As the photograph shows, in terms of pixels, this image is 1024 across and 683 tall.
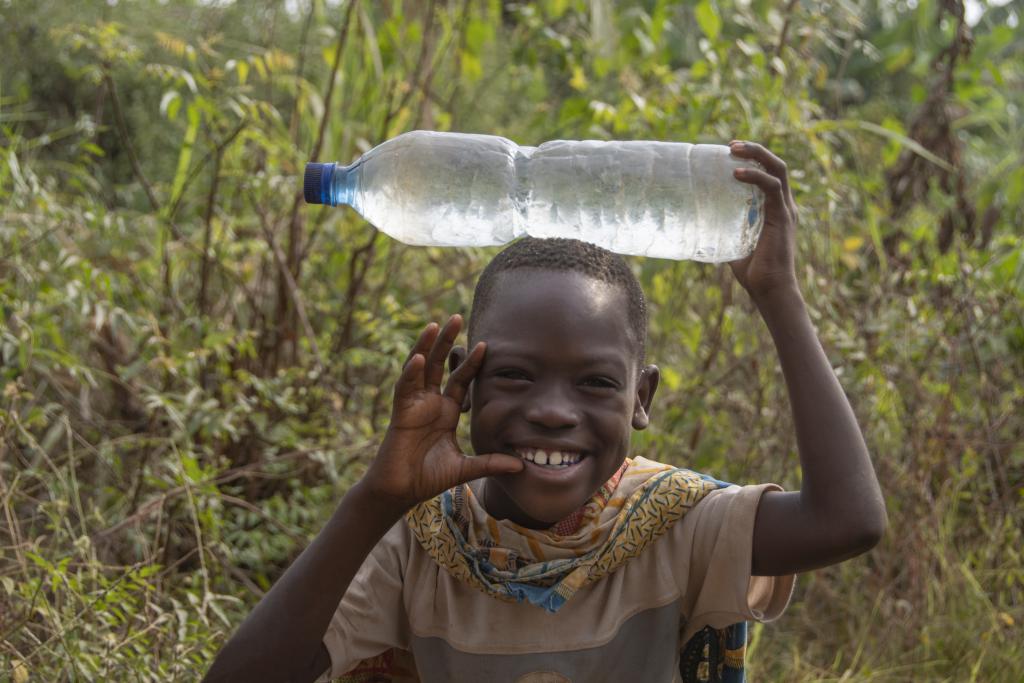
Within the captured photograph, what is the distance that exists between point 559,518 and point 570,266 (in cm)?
42

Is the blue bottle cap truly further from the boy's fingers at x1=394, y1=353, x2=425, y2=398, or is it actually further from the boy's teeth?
the boy's teeth

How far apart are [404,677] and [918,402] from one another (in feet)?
6.95

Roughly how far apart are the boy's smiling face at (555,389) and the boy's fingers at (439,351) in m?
0.14

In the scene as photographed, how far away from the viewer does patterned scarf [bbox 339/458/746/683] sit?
1857 mm

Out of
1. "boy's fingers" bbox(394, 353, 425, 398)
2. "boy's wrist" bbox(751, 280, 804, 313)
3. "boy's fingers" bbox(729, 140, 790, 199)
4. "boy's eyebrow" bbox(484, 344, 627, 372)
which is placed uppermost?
"boy's fingers" bbox(729, 140, 790, 199)

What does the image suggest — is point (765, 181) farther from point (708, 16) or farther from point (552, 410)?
point (708, 16)

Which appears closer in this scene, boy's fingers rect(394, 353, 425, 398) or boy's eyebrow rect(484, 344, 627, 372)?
boy's fingers rect(394, 353, 425, 398)

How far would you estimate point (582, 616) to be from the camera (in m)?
1.91

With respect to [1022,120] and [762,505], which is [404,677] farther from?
[1022,120]

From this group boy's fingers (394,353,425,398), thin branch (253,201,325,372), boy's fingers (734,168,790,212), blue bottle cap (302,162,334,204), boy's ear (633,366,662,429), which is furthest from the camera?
thin branch (253,201,325,372)

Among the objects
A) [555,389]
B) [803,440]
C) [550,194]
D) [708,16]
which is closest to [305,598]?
[555,389]

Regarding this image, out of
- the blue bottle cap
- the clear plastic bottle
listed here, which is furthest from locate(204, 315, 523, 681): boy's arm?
the clear plastic bottle

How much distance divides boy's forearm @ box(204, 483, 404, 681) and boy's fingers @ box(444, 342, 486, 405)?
0.66 ft

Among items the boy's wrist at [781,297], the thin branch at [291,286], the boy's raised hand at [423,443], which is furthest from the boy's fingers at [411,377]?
the thin branch at [291,286]
